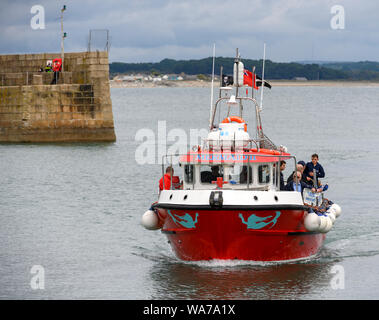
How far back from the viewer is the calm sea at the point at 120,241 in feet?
55.1

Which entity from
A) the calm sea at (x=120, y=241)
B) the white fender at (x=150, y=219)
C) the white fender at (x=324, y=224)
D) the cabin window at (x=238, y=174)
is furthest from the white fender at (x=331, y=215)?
the white fender at (x=150, y=219)

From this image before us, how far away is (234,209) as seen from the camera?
16.3 m

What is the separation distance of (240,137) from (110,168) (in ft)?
60.7

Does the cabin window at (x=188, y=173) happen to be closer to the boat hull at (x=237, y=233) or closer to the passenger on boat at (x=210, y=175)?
the passenger on boat at (x=210, y=175)

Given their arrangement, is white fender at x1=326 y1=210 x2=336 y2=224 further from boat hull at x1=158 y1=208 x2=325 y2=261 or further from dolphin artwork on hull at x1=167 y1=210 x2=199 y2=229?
dolphin artwork on hull at x1=167 y1=210 x2=199 y2=229

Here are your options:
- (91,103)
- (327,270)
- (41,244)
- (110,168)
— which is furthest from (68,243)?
(91,103)

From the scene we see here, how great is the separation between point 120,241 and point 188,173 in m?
4.66

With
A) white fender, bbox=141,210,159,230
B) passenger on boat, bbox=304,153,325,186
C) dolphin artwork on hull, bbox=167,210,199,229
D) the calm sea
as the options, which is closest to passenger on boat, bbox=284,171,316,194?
passenger on boat, bbox=304,153,325,186

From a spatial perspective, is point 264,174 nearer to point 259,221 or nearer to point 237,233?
point 259,221

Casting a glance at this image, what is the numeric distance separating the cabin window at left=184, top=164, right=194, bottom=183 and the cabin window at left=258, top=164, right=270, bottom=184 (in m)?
1.46

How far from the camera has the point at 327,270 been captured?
18.4 metres

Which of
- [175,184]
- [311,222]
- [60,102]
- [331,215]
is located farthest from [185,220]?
[60,102]

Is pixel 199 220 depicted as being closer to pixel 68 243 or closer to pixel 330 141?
pixel 68 243

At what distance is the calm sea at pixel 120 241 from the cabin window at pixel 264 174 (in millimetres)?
1805
